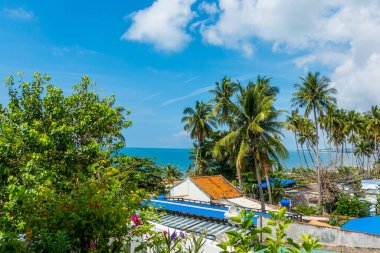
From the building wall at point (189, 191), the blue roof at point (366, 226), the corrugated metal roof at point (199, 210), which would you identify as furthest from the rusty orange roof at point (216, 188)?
the blue roof at point (366, 226)

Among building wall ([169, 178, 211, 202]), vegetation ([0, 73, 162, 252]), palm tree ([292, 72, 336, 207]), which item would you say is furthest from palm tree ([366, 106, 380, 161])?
vegetation ([0, 73, 162, 252])

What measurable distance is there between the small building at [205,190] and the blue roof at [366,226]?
33.5 ft

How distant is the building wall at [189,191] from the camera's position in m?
23.2

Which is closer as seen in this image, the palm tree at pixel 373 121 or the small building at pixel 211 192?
the small building at pixel 211 192

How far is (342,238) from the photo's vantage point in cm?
1318

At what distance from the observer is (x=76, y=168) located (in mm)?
8141

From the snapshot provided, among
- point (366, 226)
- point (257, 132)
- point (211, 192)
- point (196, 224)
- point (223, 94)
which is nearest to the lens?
point (366, 226)

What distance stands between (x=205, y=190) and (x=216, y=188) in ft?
5.30

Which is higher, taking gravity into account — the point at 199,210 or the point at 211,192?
the point at 211,192

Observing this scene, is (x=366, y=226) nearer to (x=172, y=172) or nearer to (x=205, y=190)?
(x=205, y=190)

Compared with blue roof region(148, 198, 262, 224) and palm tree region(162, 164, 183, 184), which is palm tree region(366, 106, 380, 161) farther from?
blue roof region(148, 198, 262, 224)

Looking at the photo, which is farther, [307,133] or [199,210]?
[307,133]

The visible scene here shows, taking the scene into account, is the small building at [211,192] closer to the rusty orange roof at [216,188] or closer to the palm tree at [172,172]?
the rusty orange roof at [216,188]

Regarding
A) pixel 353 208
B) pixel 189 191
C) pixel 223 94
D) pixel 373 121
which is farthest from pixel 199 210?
pixel 373 121
